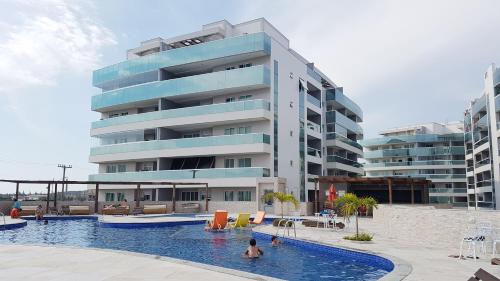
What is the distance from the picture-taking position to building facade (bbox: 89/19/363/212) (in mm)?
43031

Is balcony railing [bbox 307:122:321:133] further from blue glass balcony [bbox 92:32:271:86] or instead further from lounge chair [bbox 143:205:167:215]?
lounge chair [bbox 143:205:167:215]

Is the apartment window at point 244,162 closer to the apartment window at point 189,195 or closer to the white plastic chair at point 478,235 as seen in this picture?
the apartment window at point 189,195

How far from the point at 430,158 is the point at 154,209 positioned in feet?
214

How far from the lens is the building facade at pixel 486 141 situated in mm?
46156

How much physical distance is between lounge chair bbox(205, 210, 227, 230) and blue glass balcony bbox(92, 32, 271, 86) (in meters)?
21.6

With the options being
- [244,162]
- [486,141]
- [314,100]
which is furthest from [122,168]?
[486,141]

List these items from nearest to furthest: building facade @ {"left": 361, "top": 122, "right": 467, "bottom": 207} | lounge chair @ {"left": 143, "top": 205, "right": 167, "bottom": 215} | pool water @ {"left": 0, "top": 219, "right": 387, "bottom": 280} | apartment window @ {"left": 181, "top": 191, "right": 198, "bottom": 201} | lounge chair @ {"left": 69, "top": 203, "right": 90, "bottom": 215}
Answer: pool water @ {"left": 0, "top": 219, "right": 387, "bottom": 280}
lounge chair @ {"left": 69, "top": 203, "right": 90, "bottom": 215}
lounge chair @ {"left": 143, "top": 205, "right": 167, "bottom": 215}
apartment window @ {"left": 181, "top": 191, "right": 198, "bottom": 201}
building facade @ {"left": 361, "top": 122, "right": 467, "bottom": 207}

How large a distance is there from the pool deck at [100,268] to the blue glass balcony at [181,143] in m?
29.2

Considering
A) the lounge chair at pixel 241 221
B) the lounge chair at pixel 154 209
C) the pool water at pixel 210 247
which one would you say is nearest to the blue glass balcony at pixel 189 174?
the lounge chair at pixel 154 209

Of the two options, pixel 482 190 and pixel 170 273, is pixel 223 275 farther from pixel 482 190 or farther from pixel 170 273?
pixel 482 190

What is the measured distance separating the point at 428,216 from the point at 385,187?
3857 cm

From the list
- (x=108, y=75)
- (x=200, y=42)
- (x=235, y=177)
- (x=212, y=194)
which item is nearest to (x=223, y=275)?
(x=235, y=177)

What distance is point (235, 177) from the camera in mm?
42875

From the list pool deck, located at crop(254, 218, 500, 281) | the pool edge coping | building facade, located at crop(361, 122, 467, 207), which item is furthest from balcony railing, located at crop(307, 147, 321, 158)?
the pool edge coping
